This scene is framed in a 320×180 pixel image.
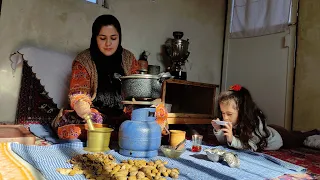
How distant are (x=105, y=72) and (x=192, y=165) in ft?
3.37

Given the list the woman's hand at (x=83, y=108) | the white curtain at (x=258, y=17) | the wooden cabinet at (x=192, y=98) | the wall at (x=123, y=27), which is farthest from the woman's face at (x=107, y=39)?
the white curtain at (x=258, y=17)

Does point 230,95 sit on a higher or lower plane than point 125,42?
lower

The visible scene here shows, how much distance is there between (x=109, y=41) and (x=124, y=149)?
0.91 metres

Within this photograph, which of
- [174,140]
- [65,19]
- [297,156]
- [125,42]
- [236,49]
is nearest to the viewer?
[174,140]

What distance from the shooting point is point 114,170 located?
1.08m

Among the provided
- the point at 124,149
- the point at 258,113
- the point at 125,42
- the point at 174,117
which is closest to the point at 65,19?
the point at 125,42

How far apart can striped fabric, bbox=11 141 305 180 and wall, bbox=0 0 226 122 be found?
1150 mm

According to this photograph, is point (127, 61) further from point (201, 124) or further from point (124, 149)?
point (201, 124)

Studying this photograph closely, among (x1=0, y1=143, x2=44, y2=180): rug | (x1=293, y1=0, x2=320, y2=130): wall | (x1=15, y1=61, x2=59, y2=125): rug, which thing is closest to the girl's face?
(x1=0, y1=143, x2=44, y2=180): rug

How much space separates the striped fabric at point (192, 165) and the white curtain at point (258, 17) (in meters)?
2.15

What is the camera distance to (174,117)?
103 inches

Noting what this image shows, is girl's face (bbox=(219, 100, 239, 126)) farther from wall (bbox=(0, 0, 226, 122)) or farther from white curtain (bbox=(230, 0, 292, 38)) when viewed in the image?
white curtain (bbox=(230, 0, 292, 38))

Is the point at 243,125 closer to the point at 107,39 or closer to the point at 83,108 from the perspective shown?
the point at 83,108

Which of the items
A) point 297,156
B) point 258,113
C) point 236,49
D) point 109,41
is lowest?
point 297,156
